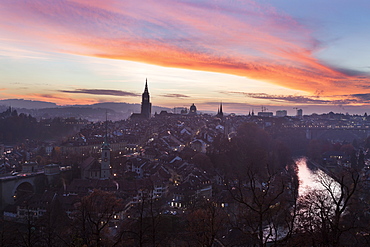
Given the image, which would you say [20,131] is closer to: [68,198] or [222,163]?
[222,163]

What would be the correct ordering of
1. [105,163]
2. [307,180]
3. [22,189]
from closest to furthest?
[22,189] → [105,163] → [307,180]

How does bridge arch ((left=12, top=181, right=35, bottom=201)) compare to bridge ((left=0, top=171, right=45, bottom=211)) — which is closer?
bridge ((left=0, top=171, right=45, bottom=211))

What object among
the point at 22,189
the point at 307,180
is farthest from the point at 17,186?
the point at 307,180

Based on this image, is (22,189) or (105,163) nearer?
(22,189)

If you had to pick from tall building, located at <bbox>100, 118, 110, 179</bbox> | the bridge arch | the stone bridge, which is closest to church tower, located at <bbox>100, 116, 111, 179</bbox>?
tall building, located at <bbox>100, 118, 110, 179</bbox>

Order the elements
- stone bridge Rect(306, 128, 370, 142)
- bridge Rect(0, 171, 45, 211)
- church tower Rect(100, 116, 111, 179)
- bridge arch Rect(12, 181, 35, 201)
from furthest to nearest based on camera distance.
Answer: stone bridge Rect(306, 128, 370, 142) < church tower Rect(100, 116, 111, 179) < bridge arch Rect(12, 181, 35, 201) < bridge Rect(0, 171, 45, 211)

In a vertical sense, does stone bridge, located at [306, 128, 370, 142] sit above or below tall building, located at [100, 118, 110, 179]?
below

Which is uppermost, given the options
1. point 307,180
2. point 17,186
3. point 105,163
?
Result: point 105,163

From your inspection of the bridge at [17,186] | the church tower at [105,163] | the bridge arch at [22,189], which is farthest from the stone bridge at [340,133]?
the bridge arch at [22,189]

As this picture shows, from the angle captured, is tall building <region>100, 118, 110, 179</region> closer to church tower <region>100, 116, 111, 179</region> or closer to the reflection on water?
church tower <region>100, 116, 111, 179</region>

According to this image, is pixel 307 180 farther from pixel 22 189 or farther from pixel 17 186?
pixel 17 186
